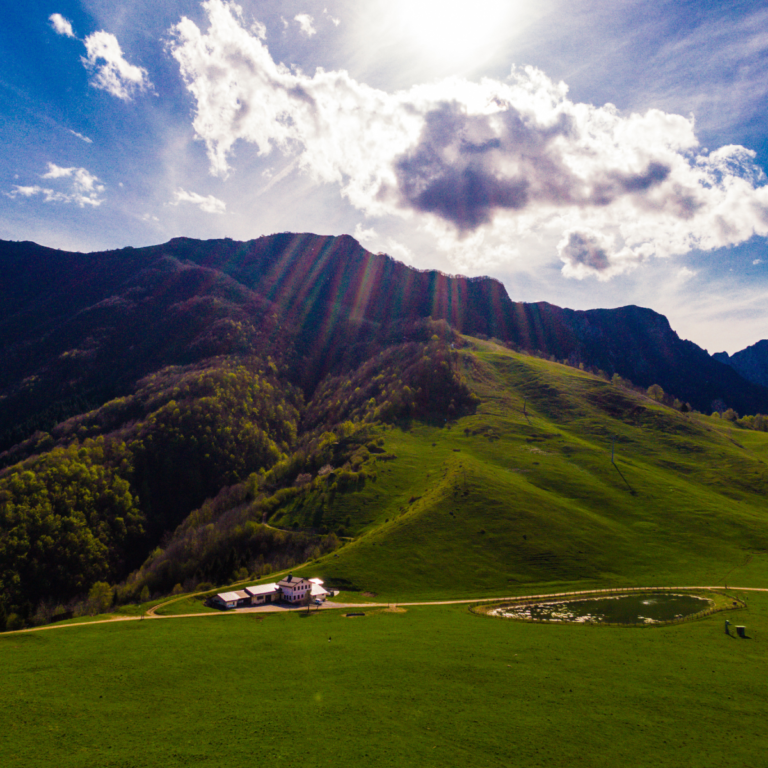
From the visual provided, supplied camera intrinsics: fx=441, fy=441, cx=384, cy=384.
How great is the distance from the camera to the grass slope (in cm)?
8750

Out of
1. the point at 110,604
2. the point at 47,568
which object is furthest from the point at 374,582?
the point at 47,568

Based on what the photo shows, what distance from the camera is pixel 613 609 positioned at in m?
71.1

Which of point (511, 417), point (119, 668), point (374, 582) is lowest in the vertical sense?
point (374, 582)

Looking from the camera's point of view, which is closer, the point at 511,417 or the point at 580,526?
the point at 580,526

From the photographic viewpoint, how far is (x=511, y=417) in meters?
198

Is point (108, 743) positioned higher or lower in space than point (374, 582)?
higher

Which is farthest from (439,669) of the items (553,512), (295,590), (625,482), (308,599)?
(625,482)

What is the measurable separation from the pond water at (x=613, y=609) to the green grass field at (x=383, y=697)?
7.51 m

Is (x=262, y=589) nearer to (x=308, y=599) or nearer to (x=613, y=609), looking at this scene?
(x=308, y=599)

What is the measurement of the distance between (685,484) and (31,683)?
15703 cm

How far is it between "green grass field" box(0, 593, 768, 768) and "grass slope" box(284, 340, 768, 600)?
28.0 m

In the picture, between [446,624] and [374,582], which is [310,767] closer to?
[446,624]

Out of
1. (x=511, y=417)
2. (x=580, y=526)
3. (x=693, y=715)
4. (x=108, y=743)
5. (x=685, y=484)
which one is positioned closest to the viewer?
(x=108, y=743)

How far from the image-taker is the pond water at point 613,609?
66.9 m
